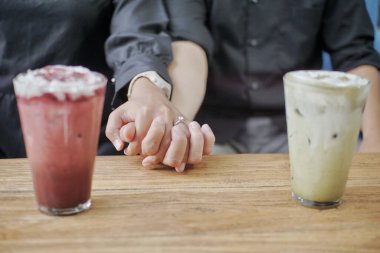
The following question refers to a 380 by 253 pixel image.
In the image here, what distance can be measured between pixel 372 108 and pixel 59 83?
1.35m

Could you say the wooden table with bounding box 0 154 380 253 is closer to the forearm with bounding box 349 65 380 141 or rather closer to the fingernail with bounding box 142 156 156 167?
the fingernail with bounding box 142 156 156 167

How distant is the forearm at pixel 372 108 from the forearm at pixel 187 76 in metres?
0.57

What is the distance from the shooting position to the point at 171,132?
40.7 inches

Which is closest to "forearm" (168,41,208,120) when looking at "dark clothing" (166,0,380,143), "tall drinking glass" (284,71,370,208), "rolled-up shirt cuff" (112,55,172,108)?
"rolled-up shirt cuff" (112,55,172,108)

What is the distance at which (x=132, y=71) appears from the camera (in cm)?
134

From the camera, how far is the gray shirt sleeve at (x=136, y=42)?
1362 mm

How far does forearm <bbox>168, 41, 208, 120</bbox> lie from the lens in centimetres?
153

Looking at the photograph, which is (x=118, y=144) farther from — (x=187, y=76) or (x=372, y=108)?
(x=372, y=108)

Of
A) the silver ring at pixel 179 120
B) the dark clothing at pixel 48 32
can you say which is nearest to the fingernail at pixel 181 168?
the silver ring at pixel 179 120

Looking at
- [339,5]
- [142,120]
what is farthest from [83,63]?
[339,5]

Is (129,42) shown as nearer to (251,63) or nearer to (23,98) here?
(251,63)

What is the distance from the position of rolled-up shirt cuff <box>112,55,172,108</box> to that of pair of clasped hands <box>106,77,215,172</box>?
0.19 m

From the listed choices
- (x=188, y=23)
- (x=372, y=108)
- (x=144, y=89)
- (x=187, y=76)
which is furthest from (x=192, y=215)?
(x=372, y=108)

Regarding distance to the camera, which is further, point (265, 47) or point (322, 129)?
point (265, 47)
